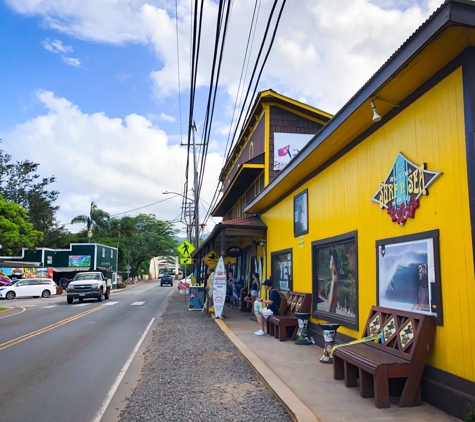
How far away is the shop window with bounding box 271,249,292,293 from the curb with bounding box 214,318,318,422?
3.56 m

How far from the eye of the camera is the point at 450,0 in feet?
15.0

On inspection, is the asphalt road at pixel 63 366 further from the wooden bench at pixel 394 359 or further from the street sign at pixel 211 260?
the street sign at pixel 211 260

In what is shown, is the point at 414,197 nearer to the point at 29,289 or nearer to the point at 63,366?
the point at 63,366

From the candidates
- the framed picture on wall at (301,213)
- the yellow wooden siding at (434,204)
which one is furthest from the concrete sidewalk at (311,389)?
the framed picture on wall at (301,213)

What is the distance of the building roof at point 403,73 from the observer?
4711 mm

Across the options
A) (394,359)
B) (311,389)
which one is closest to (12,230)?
(311,389)

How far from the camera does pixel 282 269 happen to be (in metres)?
13.9

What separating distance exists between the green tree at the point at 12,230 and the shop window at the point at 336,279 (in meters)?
25.3

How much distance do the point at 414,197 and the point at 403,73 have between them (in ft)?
5.36

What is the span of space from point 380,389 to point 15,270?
45352 millimetres

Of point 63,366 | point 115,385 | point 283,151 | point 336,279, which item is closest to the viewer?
point 115,385

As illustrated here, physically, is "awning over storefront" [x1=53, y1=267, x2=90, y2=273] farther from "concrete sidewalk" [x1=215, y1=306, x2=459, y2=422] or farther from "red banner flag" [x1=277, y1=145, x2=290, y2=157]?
"concrete sidewalk" [x1=215, y1=306, x2=459, y2=422]

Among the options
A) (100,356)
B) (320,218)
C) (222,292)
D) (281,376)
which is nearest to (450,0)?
(281,376)

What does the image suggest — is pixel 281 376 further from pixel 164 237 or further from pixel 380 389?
pixel 164 237
